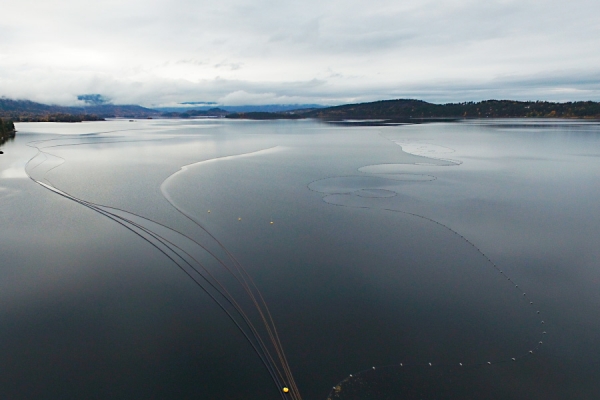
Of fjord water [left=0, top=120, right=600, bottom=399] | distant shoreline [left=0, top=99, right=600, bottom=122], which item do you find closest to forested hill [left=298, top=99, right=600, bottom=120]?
distant shoreline [left=0, top=99, right=600, bottom=122]

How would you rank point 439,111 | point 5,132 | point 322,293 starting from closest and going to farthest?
point 322,293 → point 5,132 → point 439,111

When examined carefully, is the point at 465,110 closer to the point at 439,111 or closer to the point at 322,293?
the point at 439,111

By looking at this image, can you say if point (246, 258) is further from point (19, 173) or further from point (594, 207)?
point (19, 173)

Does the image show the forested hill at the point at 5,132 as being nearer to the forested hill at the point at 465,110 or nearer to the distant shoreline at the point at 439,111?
the distant shoreline at the point at 439,111

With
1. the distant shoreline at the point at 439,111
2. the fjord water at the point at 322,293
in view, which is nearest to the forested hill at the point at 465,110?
the distant shoreline at the point at 439,111

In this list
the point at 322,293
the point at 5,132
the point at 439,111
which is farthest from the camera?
the point at 439,111

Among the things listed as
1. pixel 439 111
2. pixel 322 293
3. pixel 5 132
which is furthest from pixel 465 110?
pixel 322 293
